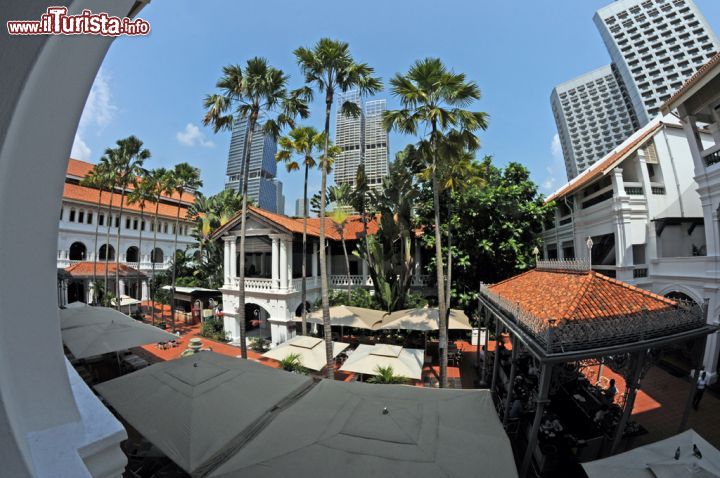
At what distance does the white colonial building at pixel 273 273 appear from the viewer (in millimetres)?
17328

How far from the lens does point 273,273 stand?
1739 cm

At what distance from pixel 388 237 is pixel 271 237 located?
23.3 feet

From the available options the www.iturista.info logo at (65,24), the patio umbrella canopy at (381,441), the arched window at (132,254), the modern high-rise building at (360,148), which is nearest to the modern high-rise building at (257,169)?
the modern high-rise building at (360,148)

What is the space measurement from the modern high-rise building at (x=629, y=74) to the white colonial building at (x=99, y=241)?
99254mm

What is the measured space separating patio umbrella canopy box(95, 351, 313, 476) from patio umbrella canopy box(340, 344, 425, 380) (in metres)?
3.64

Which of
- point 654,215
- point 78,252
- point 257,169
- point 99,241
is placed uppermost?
point 257,169

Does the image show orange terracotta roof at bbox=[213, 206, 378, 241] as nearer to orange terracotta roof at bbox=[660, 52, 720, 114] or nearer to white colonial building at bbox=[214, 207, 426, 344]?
white colonial building at bbox=[214, 207, 426, 344]

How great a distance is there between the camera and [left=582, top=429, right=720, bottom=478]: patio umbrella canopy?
451 centimetres

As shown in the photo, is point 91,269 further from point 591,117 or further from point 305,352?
point 591,117

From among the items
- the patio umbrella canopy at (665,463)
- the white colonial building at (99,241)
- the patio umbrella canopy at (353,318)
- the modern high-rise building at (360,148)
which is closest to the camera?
the patio umbrella canopy at (665,463)

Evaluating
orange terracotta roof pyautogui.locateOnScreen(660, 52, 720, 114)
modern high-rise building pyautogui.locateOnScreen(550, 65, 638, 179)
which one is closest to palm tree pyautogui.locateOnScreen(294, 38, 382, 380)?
orange terracotta roof pyautogui.locateOnScreen(660, 52, 720, 114)

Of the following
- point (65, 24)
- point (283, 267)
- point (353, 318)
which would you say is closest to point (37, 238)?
point (65, 24)

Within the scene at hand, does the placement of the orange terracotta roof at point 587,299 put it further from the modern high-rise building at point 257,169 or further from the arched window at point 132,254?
the modern high-rise building at point 257,169

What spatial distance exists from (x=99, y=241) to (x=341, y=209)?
2729 cm
